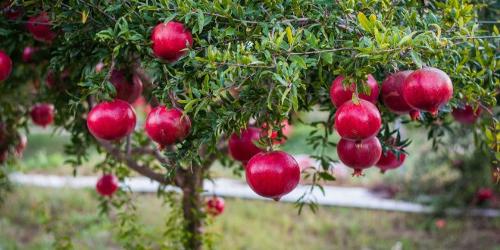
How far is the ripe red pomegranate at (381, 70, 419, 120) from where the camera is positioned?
1389 millimetres

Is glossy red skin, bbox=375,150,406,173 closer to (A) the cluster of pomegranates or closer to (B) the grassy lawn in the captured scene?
(A) the cluster of pomegranates

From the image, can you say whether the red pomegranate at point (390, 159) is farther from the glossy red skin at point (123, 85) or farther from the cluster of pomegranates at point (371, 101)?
the glossy red skin at point (123, 85)

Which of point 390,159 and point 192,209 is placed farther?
point 192,209

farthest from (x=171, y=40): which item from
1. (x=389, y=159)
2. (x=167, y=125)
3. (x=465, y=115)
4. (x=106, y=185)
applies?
(x=106, y=185)

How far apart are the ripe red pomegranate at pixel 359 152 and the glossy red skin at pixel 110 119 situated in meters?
0.55

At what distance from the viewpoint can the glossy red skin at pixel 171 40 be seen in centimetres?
139

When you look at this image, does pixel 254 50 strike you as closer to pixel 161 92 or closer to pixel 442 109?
pixel 161 92

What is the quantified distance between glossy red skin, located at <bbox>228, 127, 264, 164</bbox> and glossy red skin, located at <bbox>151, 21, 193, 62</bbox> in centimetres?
37

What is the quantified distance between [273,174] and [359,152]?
8.7 inches

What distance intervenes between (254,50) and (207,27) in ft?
0.59

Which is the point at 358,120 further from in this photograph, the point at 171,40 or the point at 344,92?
the point at 171,40

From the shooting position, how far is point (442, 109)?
1600 mm

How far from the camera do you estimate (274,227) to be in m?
5.15

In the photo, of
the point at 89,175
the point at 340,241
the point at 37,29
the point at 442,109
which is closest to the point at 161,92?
the point at 37,29
